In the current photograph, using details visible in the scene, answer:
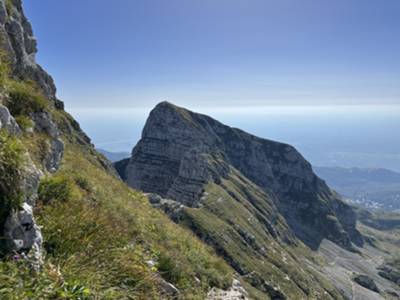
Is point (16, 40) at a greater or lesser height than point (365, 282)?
greater

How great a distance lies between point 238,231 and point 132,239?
98993 millimetres

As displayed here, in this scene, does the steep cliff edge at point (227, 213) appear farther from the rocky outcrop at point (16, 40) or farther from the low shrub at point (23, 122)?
the low shrub at point (23, 122)

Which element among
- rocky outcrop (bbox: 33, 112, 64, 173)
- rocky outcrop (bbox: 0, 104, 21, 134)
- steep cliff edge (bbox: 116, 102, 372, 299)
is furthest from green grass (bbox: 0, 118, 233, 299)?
steep cliff edge (bbox: 116, 102, 372, 299)

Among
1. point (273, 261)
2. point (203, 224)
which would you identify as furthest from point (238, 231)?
point (203, 224)

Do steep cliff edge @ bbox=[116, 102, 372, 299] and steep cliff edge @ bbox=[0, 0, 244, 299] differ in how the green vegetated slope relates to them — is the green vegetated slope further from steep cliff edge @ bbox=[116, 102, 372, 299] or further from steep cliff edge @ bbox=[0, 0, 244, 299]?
steep cliff edge @ bbox=[116, 102, 372, 299]

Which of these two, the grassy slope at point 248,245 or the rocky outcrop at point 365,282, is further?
the rocky outcrop at point 365,282

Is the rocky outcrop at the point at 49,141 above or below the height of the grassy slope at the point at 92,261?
above

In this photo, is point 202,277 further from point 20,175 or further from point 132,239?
point 20,175

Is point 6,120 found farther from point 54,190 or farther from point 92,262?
point 92,262

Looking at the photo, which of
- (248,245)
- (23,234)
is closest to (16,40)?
(23,234)

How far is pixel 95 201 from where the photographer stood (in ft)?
49.1

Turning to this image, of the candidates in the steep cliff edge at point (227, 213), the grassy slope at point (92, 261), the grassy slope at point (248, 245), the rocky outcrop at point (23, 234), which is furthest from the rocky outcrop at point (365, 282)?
the rocky outcrop at point (23, 234)

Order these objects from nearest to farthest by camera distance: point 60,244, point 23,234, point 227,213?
point 23,234, point 60,244, point 227,213

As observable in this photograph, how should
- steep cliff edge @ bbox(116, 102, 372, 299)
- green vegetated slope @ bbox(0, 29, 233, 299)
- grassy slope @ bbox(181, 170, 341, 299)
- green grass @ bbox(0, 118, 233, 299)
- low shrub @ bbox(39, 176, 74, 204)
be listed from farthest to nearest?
grassy slope @ bbox(181, 170, 341, 299)
steep cliff edge @ bbox(116, 102, 372, 299)
low shrub @ bbox(39, 176, 74, 204)
green vegetated slope @ bbox(0, 29, 233, 299)
green grass @ bbox(0, 118, 233, 299)
